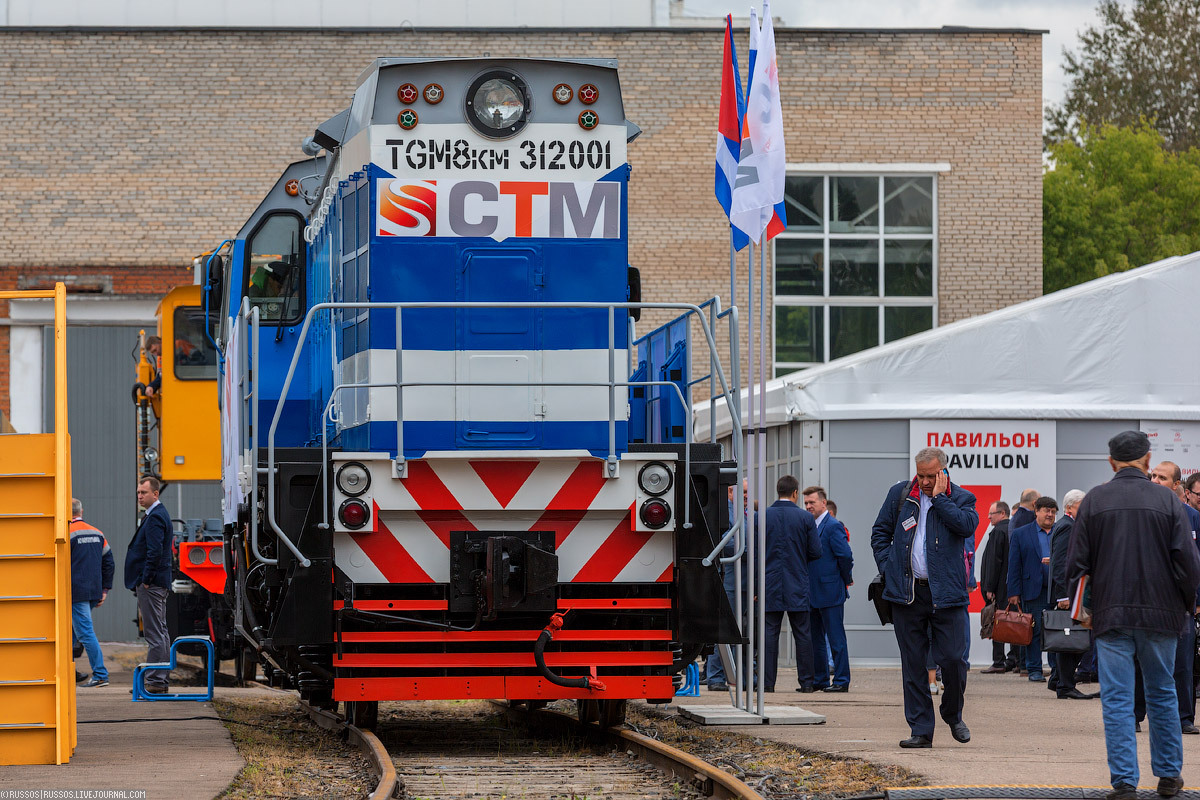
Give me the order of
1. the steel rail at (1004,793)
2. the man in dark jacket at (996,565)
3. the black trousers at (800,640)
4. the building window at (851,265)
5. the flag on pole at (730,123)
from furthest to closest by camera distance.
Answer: the building window at (851,265), the man in dark jacket at (996,565), the black trousers at (800,640), the flag on pole at (730,123), the steel rail at (1004,793)

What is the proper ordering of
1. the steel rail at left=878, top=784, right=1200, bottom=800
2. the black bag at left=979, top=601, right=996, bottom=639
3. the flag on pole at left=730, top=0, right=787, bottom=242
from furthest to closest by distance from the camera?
1. the black bag at left=979, top=601, right=996, bottom=639
2. the flag on pole at left=730, top=0, right=787, bottom=242
3. the steel rail at left=878, top=784, right=1200, bottom=800

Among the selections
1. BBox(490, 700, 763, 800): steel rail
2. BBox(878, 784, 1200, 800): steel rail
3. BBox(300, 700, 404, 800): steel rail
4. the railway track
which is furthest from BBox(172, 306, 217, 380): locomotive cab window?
BBox(878, 784, 1200, 800): steel rail

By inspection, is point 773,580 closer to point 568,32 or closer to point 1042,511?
point 1042,511

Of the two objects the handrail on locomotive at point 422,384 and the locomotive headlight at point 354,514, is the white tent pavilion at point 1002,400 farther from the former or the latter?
the locomotive headlight at point 354,514

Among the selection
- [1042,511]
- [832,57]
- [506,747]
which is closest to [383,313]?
[506,747]

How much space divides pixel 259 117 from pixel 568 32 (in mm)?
5680

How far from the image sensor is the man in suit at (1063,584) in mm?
13242

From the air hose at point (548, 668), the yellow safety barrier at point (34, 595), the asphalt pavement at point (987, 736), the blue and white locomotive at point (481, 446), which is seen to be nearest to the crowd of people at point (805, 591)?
the asphalt pavement at point (987, 736)

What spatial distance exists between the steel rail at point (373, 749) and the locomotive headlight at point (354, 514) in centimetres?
131

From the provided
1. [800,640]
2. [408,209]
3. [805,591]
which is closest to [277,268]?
[408,209]

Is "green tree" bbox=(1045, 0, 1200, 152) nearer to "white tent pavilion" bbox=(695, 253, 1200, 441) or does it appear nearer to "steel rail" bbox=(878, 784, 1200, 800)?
"white tent pavilion" bbox=(695, 253, 1200, 441)

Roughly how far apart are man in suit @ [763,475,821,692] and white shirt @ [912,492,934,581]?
181 inches

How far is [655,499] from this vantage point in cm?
942

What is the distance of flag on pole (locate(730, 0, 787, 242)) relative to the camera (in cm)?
1184
